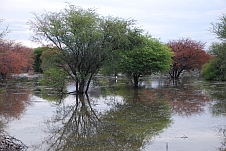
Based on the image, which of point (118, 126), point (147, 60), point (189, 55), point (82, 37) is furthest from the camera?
point (189, 55)

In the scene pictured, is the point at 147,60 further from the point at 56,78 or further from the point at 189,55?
the point at 189,55

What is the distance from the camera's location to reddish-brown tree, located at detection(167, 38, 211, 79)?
55688mm

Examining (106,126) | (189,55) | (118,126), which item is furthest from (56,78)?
(189,55)

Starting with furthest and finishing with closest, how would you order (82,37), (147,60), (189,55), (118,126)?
(189,55) < (147,60) < (82,37) < (118,126)

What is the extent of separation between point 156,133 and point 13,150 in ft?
17.2

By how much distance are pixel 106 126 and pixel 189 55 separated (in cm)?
4418

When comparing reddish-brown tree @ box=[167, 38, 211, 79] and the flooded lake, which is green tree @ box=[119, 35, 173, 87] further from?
reddish-brown tree @ box=[167, 38, 211, 79]

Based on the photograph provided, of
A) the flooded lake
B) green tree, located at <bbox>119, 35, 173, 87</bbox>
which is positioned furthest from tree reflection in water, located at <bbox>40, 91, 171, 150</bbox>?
green tree, located at <bbox>119, 35, 173, 87</bbox>

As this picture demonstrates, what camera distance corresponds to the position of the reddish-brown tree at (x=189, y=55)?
55.7 meters

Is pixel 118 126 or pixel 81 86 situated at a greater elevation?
pixel 81 86

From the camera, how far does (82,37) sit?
25.5 m

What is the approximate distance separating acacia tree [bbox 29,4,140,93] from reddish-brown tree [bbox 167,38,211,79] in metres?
29.3

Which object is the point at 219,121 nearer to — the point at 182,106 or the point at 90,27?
the point at 182,106

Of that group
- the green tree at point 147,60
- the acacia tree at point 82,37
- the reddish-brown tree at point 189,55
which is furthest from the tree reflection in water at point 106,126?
the reddish-brown tree at point 189,55
